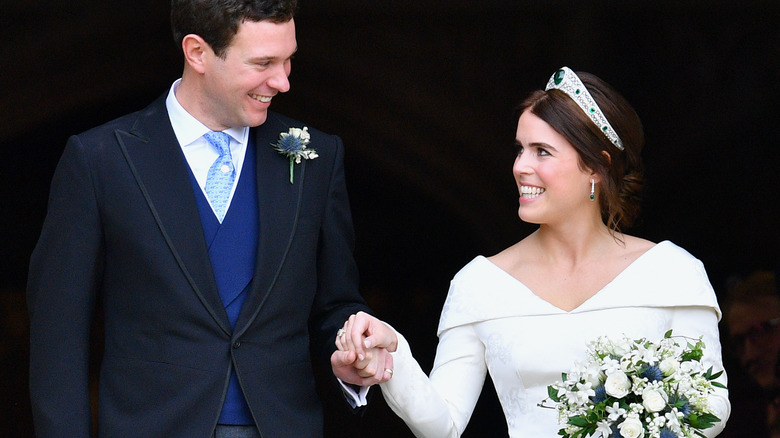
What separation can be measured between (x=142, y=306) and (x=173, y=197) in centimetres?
25

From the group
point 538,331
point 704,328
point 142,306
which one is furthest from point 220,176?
point 704,328

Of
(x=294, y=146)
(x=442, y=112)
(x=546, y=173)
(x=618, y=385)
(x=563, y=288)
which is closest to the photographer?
(x=618, y=385)

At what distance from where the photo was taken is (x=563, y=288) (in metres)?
3.44

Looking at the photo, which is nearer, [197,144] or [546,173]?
[197,144]

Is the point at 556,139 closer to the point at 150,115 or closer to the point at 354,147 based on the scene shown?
the point at 150,115

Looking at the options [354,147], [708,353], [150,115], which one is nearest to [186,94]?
[150,115]

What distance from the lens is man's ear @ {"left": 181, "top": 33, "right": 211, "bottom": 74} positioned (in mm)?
2982

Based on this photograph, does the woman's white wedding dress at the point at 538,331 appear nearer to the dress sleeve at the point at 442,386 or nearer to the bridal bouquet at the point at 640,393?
the dress sleeve at the point at 442,386

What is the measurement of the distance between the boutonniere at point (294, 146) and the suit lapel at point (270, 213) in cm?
1

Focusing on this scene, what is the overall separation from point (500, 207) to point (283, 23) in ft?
9.64

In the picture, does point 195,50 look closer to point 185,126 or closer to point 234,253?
point 185,126

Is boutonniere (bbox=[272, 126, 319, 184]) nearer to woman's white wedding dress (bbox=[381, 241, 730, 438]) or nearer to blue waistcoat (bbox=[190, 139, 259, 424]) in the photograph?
blue waistcoat (bbox=[190, 139, 259, 424])

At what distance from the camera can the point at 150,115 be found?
302 cm

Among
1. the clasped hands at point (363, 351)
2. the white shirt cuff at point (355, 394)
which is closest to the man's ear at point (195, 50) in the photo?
Answer: the clasped hands at point (363, 351)
